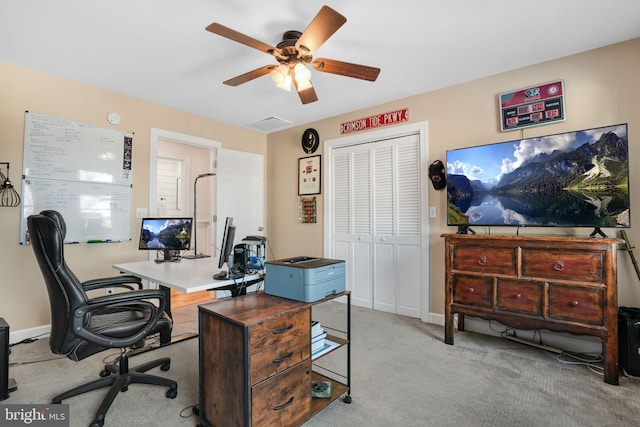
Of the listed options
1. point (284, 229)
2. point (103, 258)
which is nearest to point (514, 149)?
point (284, 229)

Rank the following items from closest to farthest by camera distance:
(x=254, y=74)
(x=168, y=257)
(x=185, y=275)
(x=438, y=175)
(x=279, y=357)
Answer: (x=279, y=357)
(x=185, y=275)
(x=254, y=74)
(x=168, y=257)
(x=438, y=175)

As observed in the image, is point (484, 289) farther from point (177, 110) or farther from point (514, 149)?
point (177, 110)

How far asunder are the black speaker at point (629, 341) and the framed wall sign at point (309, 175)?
10.8 feet

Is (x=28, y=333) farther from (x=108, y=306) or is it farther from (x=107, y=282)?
(x=108, y=306)

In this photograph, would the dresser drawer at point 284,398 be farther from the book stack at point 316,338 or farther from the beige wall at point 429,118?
the beige wall at point 429,118

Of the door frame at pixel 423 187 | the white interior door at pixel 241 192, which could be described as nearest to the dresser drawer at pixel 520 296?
the door frame at pixel 423 187

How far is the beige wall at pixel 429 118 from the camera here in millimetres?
2453

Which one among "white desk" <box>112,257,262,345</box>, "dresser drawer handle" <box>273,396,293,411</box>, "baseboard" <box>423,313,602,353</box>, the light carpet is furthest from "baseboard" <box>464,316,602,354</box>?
"white desk" <box>112,257,262,345</box>

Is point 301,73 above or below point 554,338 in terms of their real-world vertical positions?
above

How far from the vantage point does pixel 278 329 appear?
4.95ft

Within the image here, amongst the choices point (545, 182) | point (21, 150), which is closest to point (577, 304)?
point (545, 182)

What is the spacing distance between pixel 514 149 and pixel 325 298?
2.14 m

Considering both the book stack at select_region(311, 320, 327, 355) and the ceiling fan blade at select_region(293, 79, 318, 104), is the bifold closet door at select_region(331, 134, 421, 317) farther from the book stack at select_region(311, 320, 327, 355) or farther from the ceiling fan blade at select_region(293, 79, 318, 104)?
the book stack at select_region(311, 320, 327, 355)

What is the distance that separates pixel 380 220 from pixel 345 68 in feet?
6.58
